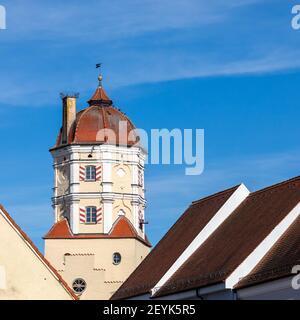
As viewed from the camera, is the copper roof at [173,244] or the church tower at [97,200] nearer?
the copper roof at [173,244]

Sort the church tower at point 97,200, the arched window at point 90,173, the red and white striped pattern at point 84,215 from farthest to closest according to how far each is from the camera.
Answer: the arched window at point 90,173 → the red and white striped pattern at point 84,215 → the church tower at point 97,200

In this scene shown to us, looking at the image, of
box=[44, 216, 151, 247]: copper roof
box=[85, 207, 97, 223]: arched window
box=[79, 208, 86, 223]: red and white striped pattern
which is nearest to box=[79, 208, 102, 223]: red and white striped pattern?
box=[79, 208, 86, 223]: red and white striped pattern

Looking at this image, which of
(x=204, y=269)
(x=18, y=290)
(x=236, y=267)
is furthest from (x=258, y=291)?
(x=18, y=290)

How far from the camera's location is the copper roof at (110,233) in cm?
9131

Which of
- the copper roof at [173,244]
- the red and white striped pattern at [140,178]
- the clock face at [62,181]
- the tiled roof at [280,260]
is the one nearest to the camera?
the tiled roof at [280,260]

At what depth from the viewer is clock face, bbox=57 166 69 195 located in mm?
94188

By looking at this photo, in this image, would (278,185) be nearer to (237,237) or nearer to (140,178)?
(237,237)

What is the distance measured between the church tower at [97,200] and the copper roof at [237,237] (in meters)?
48.1

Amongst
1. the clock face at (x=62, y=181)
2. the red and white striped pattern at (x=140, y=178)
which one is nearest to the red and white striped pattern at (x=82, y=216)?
the clock face at (x=62, y=181)

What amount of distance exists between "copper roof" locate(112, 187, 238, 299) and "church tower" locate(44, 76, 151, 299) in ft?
135
